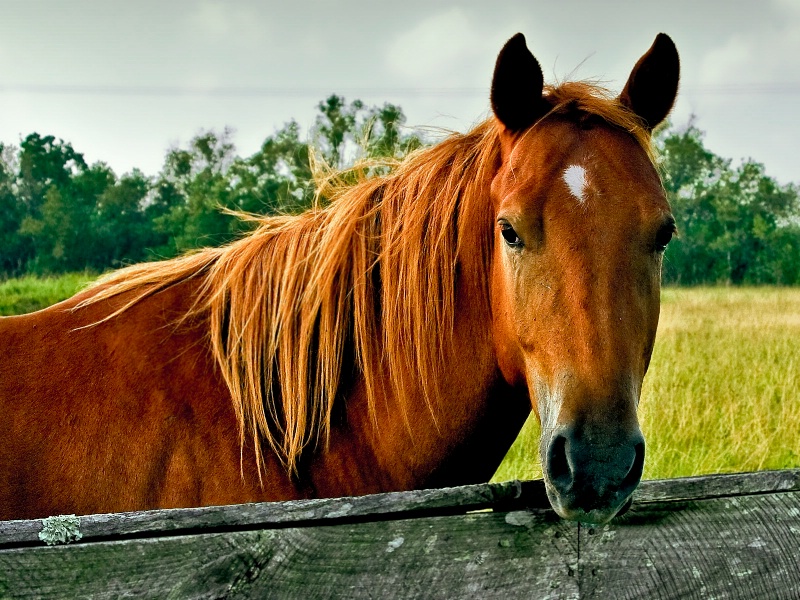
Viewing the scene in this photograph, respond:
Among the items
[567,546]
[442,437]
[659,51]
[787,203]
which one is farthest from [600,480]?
[787,203]

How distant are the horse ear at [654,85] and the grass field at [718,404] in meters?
1.60

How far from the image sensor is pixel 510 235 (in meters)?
2.03

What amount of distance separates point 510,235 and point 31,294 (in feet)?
44.0

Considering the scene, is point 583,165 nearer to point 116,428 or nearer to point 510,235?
point 510,235

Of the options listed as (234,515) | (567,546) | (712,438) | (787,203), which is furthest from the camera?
(787,203)

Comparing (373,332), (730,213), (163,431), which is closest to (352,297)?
(373,332)

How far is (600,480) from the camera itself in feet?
5.10

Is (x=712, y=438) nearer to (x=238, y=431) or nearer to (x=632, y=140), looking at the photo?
(x=632, y=140)

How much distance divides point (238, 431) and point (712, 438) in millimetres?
5331

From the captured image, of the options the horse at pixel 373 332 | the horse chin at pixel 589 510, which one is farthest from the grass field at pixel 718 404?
the horse chin at pixel 589 510

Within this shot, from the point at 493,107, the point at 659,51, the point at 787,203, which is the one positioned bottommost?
the point at 787,203

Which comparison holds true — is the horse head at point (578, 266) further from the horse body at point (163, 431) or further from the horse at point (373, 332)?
the horse body at point (163, 431)

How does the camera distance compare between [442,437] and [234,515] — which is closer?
[234,515]

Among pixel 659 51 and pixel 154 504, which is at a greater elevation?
pixel 659 51
